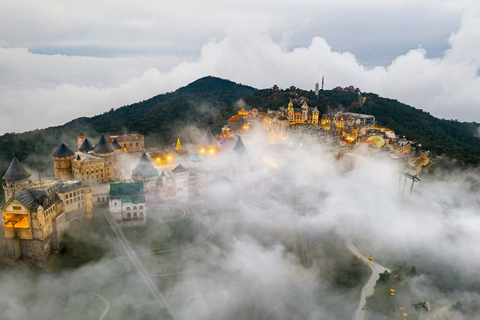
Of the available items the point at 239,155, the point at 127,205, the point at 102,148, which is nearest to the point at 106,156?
the point at 102,148

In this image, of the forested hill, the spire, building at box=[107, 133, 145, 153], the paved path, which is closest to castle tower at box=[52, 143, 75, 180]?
the forested hill

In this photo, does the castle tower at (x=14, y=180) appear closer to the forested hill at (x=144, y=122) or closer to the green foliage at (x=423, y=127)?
the forested hill at (x=144, y=122)

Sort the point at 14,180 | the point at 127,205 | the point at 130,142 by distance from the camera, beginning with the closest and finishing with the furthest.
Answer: the point at 14,180 < the point at 127,205 < the point at 130,142

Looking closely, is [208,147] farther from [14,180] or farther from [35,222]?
[35,222]

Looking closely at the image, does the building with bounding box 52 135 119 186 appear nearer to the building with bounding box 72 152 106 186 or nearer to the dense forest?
the building with bounding box 72 152 106 186

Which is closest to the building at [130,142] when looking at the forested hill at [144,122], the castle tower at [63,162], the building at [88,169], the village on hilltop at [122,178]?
the village on hilltop at [122,178]
